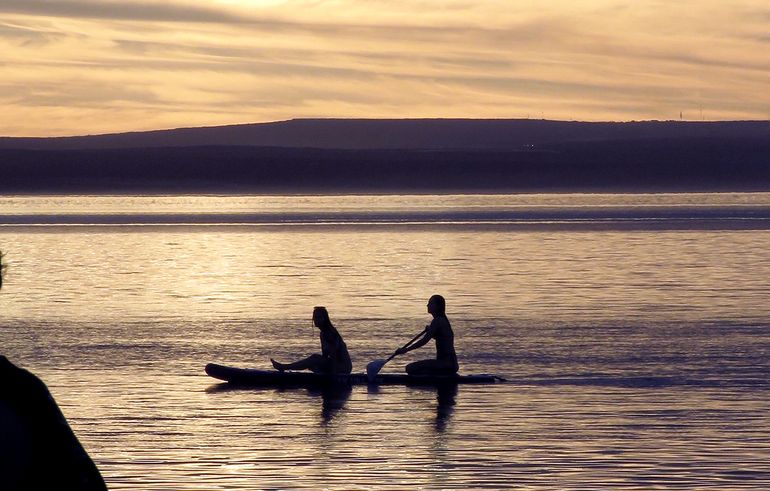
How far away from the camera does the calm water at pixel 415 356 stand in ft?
44.5

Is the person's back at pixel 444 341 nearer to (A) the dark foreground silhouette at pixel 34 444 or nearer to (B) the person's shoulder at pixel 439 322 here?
(B) the person's shoulder at pixel 439 322

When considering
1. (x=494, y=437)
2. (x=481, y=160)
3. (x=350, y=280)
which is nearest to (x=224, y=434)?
(x=494, y=437)

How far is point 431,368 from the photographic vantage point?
777 inches

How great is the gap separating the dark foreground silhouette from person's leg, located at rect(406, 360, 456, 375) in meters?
15.7

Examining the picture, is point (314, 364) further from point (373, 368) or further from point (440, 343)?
point (440, 343)

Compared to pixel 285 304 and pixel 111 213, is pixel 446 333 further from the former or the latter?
pixel 111 213

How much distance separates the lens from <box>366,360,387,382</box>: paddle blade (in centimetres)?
1928

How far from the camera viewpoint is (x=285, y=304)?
1262 inches

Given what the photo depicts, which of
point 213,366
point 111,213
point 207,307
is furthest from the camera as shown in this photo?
point 111,213

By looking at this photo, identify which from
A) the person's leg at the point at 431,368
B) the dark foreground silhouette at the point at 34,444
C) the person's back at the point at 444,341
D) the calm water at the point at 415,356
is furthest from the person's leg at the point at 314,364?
the dark foreground silhouette at the point at 34,444

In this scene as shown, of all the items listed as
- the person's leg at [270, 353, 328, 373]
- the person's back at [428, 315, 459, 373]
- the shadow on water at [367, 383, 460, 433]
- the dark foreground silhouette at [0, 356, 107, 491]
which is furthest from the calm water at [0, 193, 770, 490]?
the dark foreground silhouette at [0, 356, 107, 491]

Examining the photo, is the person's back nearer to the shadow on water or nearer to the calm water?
the shadow on water

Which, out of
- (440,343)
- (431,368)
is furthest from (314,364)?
(440,343)

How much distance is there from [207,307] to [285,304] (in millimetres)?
1783
